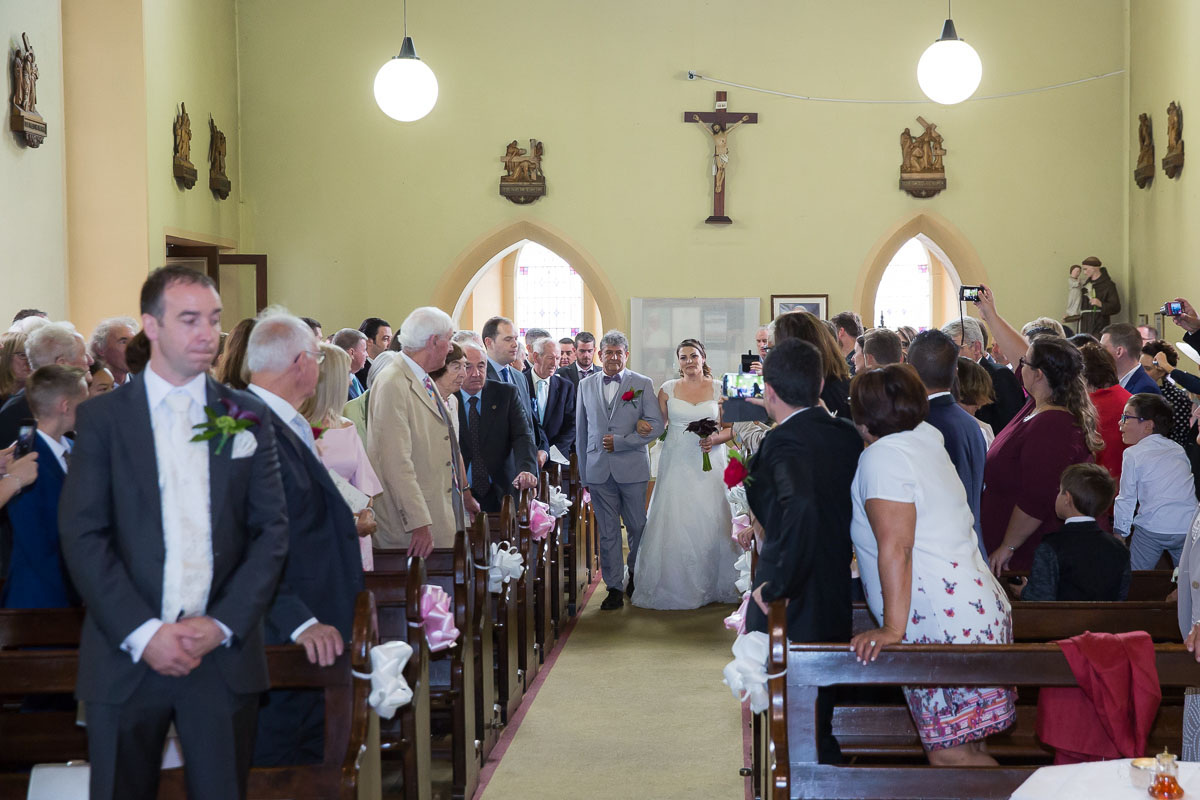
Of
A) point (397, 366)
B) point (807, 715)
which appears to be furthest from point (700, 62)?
point (807, 715)

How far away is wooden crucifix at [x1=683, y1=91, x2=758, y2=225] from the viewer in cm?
1175

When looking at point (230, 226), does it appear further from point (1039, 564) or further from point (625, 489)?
point (1039, 564)

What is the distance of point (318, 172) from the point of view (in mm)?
12016

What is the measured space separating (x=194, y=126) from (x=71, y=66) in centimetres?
134

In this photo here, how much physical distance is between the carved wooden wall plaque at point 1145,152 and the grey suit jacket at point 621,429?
600 cm

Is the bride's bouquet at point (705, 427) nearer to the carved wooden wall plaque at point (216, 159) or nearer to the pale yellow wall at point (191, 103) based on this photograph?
the pale yellow wall at point (191, 103)

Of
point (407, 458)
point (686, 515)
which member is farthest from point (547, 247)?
point (407, 458)

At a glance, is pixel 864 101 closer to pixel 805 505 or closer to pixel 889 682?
pixel 805 505

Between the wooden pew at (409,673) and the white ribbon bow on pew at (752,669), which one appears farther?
the wooden pew at (409,673)

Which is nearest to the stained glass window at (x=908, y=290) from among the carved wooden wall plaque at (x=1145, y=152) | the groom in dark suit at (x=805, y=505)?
the carved wooden wall plaque at (x=1145, y=152)

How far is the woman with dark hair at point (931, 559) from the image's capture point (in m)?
3.10

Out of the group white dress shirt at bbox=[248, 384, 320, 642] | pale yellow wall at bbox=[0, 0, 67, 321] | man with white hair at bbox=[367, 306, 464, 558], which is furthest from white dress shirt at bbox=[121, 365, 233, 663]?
pale yellow wall at bbox=[0, 0, 67, 321]

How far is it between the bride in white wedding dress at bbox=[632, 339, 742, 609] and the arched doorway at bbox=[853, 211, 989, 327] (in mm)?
4685

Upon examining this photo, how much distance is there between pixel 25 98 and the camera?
8102 mm
